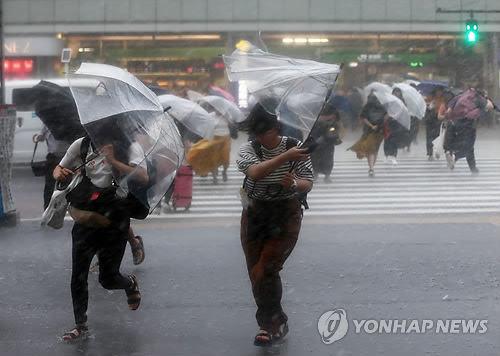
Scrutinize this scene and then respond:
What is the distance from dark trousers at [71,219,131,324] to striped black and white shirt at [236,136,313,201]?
0.98 meters

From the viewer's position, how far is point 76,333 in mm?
5949

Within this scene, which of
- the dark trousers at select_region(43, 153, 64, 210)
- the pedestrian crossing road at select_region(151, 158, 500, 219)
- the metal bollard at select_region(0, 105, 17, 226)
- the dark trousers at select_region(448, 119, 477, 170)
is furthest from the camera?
the dark trousers at select_region(448, 119, 477, 170)

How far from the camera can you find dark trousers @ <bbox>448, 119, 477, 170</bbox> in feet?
54.5

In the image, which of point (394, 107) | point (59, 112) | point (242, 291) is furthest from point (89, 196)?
point (394, 107)

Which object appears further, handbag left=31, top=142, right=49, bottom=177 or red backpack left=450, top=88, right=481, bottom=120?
red backpack left=450, top=88, right=481, bottom=120

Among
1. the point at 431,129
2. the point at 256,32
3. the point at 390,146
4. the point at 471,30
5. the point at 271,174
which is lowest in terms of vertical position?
the point at 390,146

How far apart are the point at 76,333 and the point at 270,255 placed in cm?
150

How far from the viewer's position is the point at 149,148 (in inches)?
228

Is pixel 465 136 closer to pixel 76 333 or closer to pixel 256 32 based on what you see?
pixel 76 333

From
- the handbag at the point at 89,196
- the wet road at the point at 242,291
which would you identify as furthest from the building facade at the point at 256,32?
the handbag at the point at 89,196

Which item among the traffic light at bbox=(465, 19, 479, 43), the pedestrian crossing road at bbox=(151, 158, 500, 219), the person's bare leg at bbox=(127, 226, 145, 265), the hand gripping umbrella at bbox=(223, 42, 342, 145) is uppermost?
the traffic light at bbox=(465, 19, 479, 43)

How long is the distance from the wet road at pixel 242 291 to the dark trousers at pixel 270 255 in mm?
252

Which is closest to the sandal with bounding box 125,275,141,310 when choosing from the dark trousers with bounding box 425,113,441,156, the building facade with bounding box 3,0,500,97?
the dark trousers with bounding box 425,113,441,156

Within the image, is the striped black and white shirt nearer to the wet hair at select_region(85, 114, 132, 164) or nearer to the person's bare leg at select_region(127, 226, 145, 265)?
the wet hair at select_region(85, 114, 132, 164)
